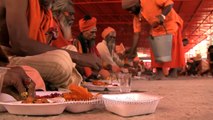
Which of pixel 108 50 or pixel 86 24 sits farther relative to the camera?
pixel 108 50

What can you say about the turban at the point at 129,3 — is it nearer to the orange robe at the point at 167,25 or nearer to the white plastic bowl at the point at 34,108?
the orange robe at the point at 167,25

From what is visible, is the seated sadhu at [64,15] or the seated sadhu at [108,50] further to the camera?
the seated sadhu at [108,50]

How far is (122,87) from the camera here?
229cm

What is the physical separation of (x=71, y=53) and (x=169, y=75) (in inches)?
131

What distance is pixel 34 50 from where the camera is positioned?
6.55 feet

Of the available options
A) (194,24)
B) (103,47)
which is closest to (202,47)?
(194,24)

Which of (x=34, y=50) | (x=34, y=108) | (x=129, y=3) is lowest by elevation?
(x=34, y=108)

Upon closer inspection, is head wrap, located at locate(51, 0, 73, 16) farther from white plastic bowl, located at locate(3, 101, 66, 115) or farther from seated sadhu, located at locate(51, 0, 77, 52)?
white plastic bowl, located at locate(3, 101, 66, 115)

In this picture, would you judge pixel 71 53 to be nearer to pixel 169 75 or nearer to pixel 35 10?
pixel 35 10

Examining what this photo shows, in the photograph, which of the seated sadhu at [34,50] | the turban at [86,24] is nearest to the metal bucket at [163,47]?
the turban at [86,24]

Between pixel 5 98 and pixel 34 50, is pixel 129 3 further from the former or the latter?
pixel 5 98

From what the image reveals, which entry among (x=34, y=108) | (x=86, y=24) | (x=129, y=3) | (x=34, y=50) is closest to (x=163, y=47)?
(x=129, y=3)

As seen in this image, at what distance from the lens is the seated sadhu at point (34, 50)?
190cm

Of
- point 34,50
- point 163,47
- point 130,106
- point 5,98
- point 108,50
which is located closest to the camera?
point 130,106
